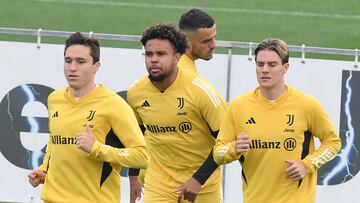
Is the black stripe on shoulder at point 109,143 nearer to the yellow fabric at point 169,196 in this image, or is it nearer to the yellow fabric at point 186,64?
the yellow fabric at point 169,196

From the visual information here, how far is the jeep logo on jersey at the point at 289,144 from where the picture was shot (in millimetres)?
8727

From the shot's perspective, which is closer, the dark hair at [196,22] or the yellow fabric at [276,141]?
the yellow fabric at [276,141]

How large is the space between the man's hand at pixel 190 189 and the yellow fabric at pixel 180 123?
340mm

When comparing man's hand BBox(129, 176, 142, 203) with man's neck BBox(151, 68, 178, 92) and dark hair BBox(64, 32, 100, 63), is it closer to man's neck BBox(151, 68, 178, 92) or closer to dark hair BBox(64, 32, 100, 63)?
man's neck BBox(151, 68, 178, 92)

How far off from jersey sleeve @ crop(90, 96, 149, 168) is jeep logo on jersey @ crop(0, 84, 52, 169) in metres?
4.00

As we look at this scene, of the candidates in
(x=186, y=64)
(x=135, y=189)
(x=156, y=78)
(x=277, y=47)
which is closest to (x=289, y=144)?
(x=277, y=47)

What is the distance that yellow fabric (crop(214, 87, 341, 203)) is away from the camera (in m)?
8.71

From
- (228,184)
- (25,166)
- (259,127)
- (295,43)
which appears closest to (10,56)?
(25,166)

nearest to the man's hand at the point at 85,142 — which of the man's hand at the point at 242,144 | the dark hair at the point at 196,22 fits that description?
the man's hand at the point at 242,144

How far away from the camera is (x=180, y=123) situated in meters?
9.67

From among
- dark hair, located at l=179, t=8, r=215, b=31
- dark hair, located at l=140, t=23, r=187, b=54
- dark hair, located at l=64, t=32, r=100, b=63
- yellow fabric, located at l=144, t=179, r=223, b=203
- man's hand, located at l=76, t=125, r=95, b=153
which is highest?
dark hair, located at l=179, t=8, r=215, b=31

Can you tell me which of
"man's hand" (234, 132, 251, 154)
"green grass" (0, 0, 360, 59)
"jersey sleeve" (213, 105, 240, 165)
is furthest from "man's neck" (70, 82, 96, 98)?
"green grass" (0, 0, 360, 59)

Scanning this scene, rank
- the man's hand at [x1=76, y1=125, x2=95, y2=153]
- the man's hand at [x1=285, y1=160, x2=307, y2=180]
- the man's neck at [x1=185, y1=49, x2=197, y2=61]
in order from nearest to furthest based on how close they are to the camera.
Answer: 1. the man's hand at [x1=76, y1=125, x2=95, y2=153]
2. the man's hand at [x1=285, y1=160, x2=307, y2=180]
3. the man's neck at [x1=185, y1=49, x2=197, y2=61]

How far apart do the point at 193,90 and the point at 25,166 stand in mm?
3413
